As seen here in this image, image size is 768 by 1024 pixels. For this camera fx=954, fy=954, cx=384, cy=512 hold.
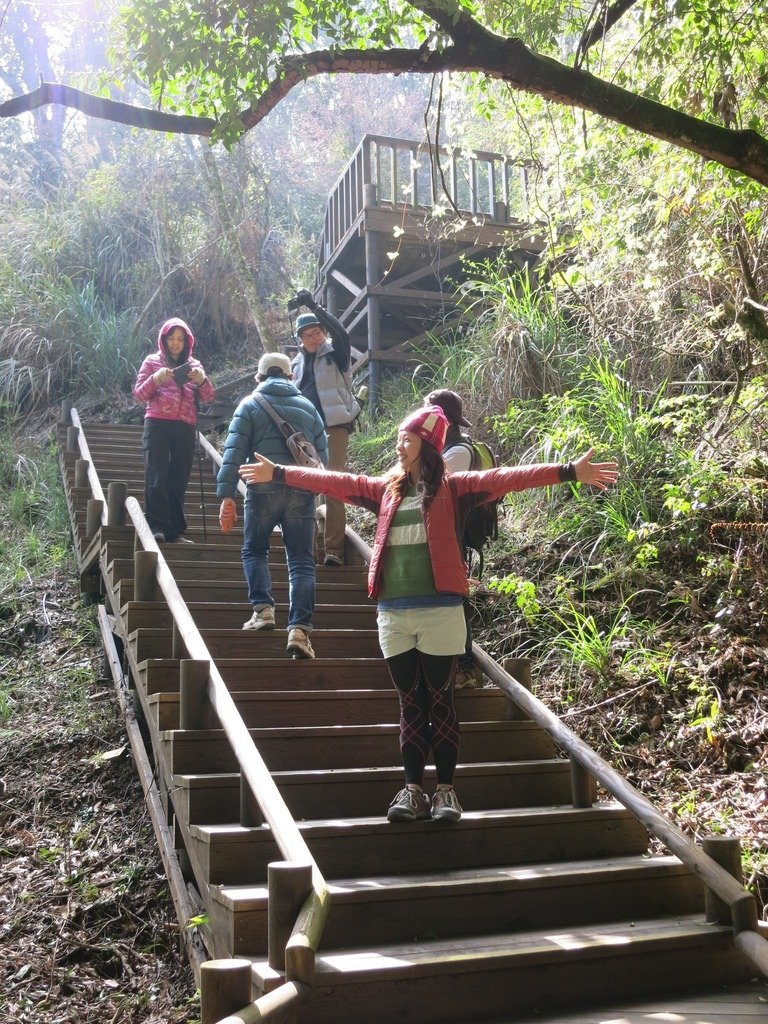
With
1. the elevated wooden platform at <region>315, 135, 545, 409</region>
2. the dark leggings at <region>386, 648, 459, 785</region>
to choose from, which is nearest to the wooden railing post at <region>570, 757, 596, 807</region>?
the dark leggings at <region>386, 648, 459, 785</region>

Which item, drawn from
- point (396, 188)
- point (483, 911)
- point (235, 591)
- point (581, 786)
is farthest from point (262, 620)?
point (396, 188)

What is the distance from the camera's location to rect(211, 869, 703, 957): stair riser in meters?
3.37

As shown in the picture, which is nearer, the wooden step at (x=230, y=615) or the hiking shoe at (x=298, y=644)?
the hiking shoe at (x=298, y=644)

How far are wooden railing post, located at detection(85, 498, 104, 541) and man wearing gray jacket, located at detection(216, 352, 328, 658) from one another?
7.18ft

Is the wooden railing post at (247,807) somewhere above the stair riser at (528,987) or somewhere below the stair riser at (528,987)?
above

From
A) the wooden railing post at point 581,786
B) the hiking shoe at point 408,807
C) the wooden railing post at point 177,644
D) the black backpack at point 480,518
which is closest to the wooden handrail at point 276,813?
the wooden railing post at point 177,644

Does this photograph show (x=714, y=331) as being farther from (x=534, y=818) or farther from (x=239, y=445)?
(x=534, y=818)

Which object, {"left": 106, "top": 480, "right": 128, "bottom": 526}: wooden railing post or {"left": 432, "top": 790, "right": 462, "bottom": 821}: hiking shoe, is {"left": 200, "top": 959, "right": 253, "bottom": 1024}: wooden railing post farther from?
{"left": 106, "top": 480, "right": 128, "bottom": 526}: wooden railing post

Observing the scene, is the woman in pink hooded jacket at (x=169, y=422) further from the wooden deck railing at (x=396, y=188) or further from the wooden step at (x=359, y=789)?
the wooden deck railing at (x=396, y=188)

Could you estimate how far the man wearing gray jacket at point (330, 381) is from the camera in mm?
7137

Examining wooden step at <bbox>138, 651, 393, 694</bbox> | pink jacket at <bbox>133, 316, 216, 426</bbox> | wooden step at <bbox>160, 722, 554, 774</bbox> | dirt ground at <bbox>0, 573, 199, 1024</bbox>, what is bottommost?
dirt ground at <bbox>0, 573, 199, 1024</bbox>

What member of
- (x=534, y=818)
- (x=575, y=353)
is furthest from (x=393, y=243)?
(x=534, y=818)

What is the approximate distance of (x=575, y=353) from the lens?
330 inches

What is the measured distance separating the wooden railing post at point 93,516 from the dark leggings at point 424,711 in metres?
4.19
